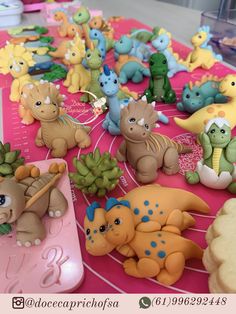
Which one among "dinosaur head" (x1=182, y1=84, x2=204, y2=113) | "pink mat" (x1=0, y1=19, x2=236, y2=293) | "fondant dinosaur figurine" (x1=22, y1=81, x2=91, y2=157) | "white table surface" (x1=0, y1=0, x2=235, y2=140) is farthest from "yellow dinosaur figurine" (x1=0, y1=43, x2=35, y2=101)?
"white table surface" (x1=0, y1=0, x2=235, y2=140)

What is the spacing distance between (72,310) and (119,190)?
9.6 inches

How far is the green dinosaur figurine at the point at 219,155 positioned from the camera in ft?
1.78

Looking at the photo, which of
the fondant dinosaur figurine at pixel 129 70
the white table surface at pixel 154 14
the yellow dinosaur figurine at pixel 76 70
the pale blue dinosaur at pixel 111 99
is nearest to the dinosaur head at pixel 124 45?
the fondant dinosaur figurine at pixel 129 70

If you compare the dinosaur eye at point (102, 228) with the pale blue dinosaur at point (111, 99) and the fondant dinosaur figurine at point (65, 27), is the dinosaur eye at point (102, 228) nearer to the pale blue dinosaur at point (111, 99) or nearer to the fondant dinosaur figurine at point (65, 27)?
the pale blue dinosaur at point (111, 99)

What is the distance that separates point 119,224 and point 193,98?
16.7 inches

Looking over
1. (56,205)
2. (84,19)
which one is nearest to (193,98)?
(56,205)

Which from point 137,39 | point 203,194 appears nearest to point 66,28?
point 137,39

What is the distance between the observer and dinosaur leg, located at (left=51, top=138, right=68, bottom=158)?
2.11ft

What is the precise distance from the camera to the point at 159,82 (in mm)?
800

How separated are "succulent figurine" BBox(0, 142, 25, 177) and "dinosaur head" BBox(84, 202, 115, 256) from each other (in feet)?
0.61

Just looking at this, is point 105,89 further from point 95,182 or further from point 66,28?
point 66,28

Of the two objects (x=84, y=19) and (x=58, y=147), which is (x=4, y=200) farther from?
(x=84, y=19)

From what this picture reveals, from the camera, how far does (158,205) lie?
0.48 metres

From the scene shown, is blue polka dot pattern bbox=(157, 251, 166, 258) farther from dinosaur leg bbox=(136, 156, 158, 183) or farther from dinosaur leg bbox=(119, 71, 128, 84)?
dinosaur leg bbox=(119, 71, 128, 84)
